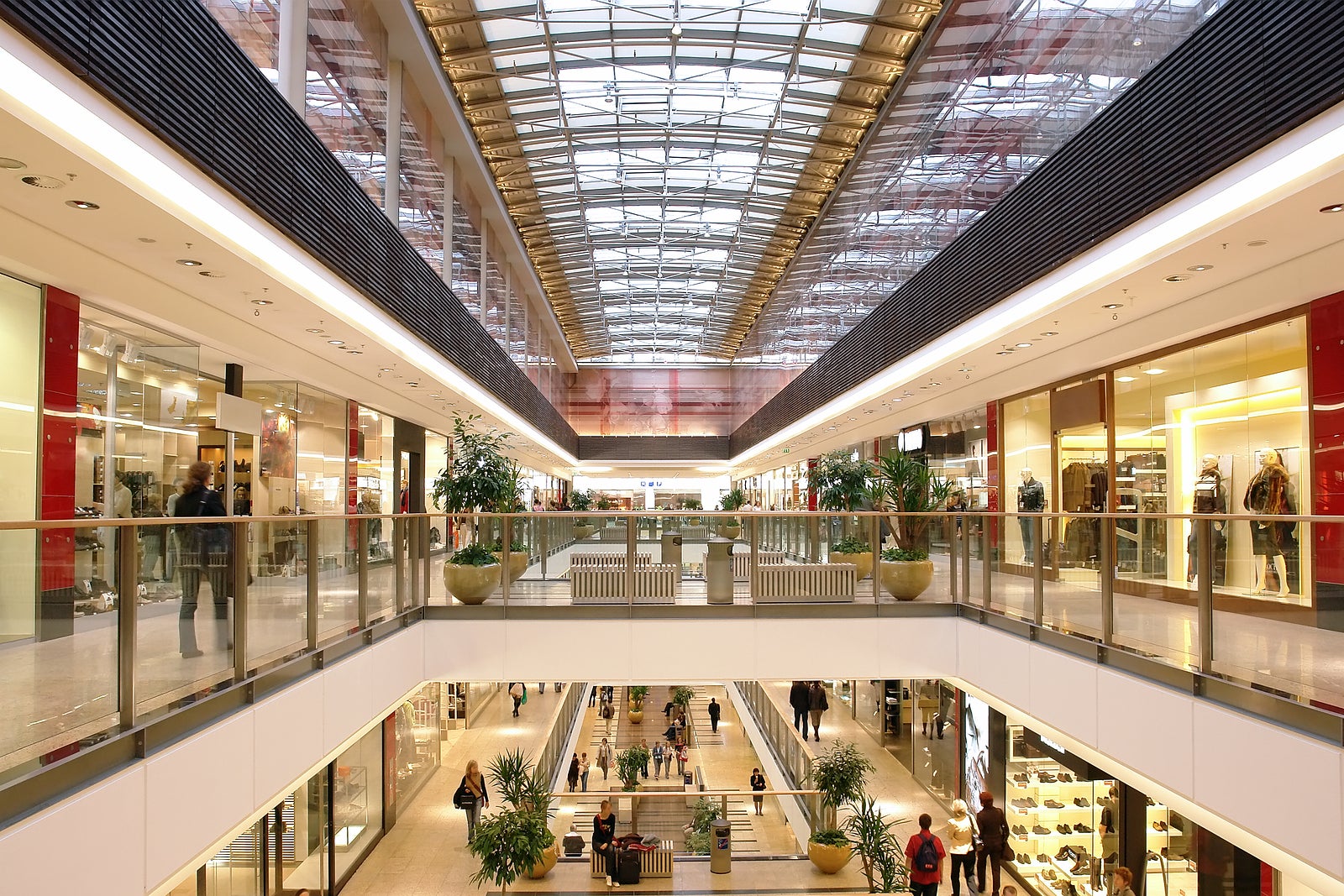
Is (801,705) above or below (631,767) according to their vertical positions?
above

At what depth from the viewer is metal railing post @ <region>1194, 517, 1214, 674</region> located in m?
5.68

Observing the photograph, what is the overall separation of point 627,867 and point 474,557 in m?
4.91

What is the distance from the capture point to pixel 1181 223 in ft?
23.3

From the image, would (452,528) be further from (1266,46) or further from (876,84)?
(876,84)

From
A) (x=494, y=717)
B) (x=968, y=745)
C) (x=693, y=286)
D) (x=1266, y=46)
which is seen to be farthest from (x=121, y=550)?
(x=693, y=286)

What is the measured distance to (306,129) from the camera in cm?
861

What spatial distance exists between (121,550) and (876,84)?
13967 mm

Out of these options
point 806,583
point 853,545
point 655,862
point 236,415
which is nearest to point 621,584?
point 806,583

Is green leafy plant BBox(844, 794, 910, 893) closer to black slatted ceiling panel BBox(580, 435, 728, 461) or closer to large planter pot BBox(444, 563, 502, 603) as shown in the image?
large planter pot BBox(444, 563, 502, 603)

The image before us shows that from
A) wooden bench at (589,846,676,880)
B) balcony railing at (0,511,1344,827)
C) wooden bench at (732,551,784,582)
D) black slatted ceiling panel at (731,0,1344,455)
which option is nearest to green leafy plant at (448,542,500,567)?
balcony railing at (0,511,1344,827)

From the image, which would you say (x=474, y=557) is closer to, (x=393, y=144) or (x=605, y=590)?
(x=605, y=590)

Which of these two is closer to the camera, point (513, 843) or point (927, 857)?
point (927, 857)

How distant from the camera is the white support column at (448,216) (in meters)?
16.5

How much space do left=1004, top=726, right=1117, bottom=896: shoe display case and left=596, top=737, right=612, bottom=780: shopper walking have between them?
13.3 m
